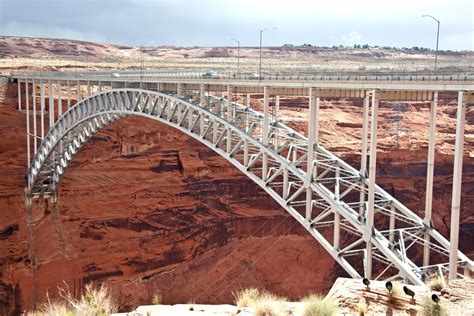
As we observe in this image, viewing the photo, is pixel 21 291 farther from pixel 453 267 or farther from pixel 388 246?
pixel 453 267

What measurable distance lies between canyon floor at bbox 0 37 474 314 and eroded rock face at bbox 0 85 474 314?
64mm

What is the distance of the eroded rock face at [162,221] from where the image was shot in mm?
36406

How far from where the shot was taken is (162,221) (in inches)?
1529

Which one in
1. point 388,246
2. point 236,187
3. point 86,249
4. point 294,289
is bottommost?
point 294,289

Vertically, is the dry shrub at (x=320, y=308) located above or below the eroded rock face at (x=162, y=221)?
above

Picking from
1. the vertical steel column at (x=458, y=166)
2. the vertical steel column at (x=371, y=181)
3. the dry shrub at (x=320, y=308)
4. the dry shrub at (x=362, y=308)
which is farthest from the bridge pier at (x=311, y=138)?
the dry shrub at (x=320, y=308)

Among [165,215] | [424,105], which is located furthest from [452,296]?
[424,105]

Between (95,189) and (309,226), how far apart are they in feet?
73.1

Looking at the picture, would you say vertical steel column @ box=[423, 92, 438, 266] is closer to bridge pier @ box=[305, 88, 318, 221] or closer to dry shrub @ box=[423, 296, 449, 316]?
bridge pier @ box=[305, 88, 318, 221]

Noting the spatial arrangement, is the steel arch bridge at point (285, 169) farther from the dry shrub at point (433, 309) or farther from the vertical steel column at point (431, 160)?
the dry shrub at point (433, 309)

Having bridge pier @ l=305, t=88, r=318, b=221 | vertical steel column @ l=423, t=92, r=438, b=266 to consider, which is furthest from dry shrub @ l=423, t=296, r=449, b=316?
bridge pier @ l=305, t=88, r=318, b=221

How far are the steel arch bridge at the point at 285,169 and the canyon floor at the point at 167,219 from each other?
2.01m

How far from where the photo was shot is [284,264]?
3800cm

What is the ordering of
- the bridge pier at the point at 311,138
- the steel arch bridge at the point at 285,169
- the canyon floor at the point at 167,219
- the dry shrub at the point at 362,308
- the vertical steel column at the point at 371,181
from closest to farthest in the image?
the dry shrub at the point at 362,308, the vertical steel column at the point at 371,181, the steel arch bridge at the point at 285,169, the bridge pier at the point at 311,138, the canyon floor at the point at 167,219
